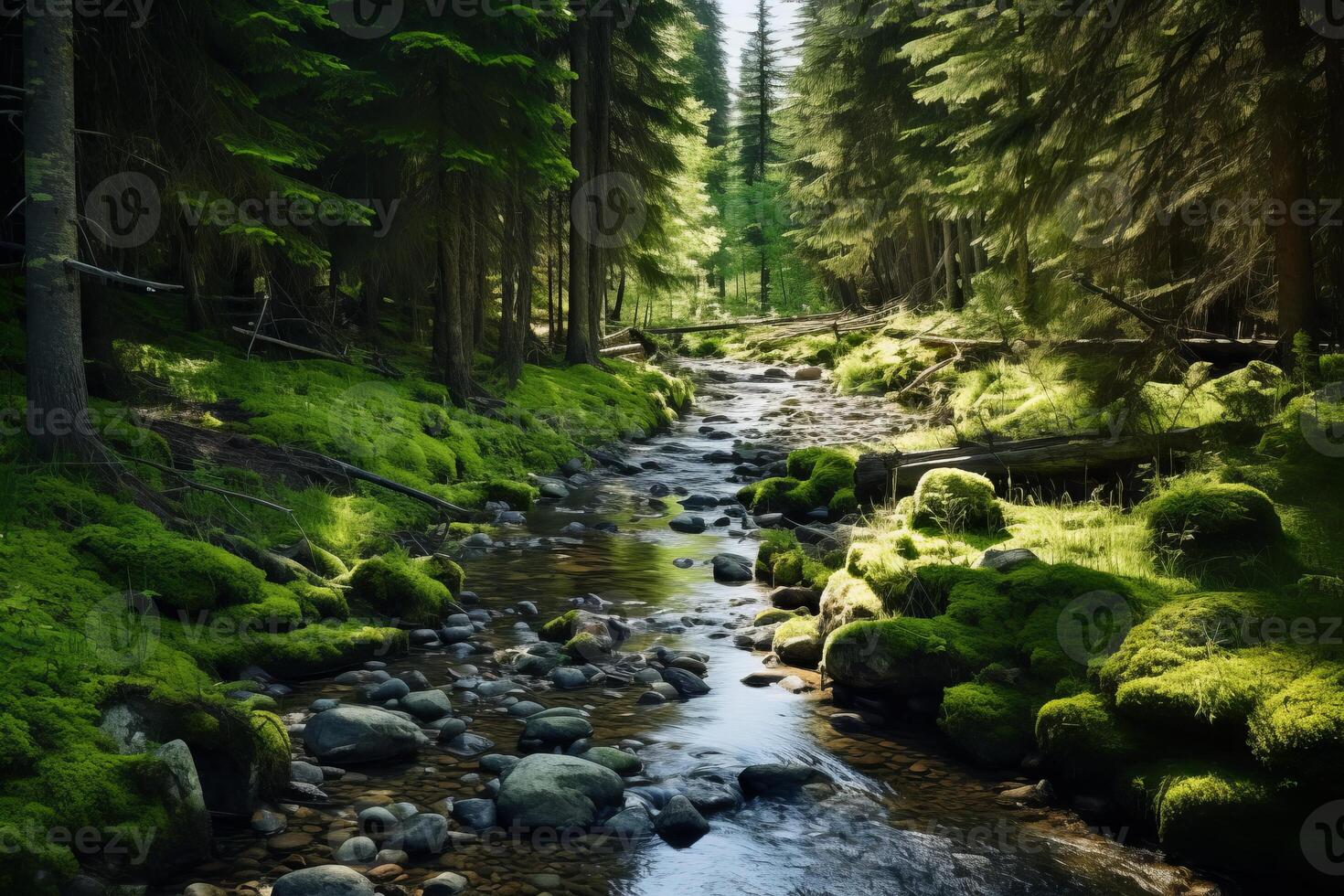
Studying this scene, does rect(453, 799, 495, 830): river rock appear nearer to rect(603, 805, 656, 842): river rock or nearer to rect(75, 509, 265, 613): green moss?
rect(603, 805, 656, 842): river rock

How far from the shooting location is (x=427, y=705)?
5.79m

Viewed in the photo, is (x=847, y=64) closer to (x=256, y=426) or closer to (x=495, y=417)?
(x=495, y=417)

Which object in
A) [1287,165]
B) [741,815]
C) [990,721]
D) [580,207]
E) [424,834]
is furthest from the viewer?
[580,207]

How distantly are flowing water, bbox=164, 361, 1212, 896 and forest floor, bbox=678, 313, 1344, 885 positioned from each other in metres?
0.30

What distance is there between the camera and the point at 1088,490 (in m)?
9.09

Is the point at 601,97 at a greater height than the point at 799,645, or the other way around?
the point at 601,97

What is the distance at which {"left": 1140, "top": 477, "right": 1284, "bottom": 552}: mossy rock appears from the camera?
Answer: 6480 mm

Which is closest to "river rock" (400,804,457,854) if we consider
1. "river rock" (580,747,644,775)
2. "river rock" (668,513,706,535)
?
"river rock" (580,747,644,775)

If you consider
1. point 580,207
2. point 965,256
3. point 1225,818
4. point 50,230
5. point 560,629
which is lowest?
point 1225,818

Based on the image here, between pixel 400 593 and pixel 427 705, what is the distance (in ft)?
6.35

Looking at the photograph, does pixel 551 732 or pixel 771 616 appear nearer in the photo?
pixel 551 732

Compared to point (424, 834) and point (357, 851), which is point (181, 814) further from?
point (424, 834)

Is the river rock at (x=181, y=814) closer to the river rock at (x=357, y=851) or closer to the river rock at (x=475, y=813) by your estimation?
the river rock at (x=357, y=851)

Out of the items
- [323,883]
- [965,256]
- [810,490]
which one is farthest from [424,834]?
[965,256]
